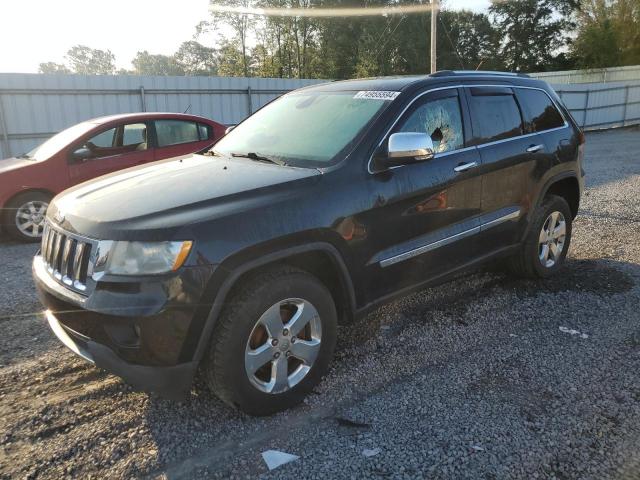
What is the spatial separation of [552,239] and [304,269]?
295cm

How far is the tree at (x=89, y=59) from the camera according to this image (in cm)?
8869

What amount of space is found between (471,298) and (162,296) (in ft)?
9.92

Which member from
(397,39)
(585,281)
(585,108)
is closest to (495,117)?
(585,281)

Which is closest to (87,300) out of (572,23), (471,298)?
(471,298)

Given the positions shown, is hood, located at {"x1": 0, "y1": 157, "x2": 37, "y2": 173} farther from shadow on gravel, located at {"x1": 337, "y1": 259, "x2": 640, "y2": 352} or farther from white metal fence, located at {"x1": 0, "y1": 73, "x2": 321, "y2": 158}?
shadow on gravel, located at {"x1": 337, "y1": 259, "x2": 640, "y2": 352}

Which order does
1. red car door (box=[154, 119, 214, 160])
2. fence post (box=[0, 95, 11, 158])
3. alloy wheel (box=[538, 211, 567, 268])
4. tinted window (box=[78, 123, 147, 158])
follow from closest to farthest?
alloy wheel (box=[538, 211, 567, 268]) → tinted window (box=[78, 123, 147, 158]) → red car door (box=[154, 119, 214, 160]) → fence post (box=[0, 95, 11, 158])

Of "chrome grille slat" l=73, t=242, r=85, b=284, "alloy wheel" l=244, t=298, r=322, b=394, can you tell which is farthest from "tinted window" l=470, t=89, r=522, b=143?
"chrome grille slat" l=73, t=242, r=85, b=284

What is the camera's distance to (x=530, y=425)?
2.84 meters

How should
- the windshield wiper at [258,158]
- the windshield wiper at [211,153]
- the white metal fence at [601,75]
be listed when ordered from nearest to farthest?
the windshield wiper at [258,158] < the windshield wiper at [211,153] < the white metal fence at [601,75]

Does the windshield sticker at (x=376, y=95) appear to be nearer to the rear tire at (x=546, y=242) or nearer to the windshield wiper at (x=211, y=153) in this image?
the windshield wiper at (x=211, y=153)

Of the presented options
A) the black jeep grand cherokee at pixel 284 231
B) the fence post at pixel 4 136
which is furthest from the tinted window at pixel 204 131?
the fence post at pixel 4 136

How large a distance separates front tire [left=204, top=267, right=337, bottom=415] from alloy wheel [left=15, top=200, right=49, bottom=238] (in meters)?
5.42

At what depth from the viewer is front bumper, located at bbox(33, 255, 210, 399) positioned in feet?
8.14

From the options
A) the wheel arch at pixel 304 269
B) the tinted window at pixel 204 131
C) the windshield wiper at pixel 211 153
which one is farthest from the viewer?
the tinted window at pixel 204 131
